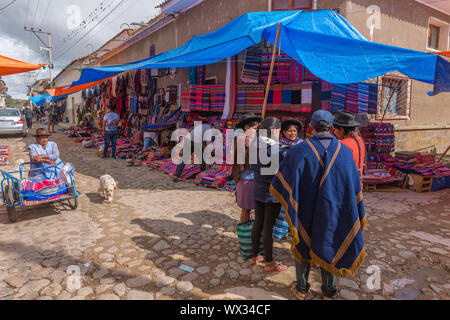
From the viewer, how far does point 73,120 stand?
2977 centimetres

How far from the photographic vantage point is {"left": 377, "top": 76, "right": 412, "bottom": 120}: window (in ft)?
27.3

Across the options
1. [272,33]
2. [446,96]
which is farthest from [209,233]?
[446,96]

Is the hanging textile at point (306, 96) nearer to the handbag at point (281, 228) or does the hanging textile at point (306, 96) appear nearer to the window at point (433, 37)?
the handbag at point (281, 228)

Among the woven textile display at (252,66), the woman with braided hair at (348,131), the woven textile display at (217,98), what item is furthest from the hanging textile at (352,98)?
the woman with braided hair at (348,131)

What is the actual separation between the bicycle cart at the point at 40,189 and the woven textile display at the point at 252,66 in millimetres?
4862

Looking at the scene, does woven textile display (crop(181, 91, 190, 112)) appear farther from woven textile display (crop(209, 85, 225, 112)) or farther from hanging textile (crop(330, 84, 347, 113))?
hanging textile (crop(330, 84, 347, 113))

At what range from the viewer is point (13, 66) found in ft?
16.8

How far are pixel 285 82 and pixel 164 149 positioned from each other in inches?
189

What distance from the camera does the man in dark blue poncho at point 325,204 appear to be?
7.84ft

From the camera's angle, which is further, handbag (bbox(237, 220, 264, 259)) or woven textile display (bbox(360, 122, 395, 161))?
woven textile display (bbox(360, 122, 395, 161))

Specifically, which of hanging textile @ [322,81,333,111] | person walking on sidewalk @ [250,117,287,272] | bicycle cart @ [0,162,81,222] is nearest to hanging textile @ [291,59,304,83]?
hanging textile @ [322,81,333,111]

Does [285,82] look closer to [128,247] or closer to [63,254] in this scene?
[128,247]

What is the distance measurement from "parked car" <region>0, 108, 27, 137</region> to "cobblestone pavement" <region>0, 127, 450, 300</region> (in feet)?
42.2

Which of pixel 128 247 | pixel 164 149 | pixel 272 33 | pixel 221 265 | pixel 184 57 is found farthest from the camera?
pixel 164 149
